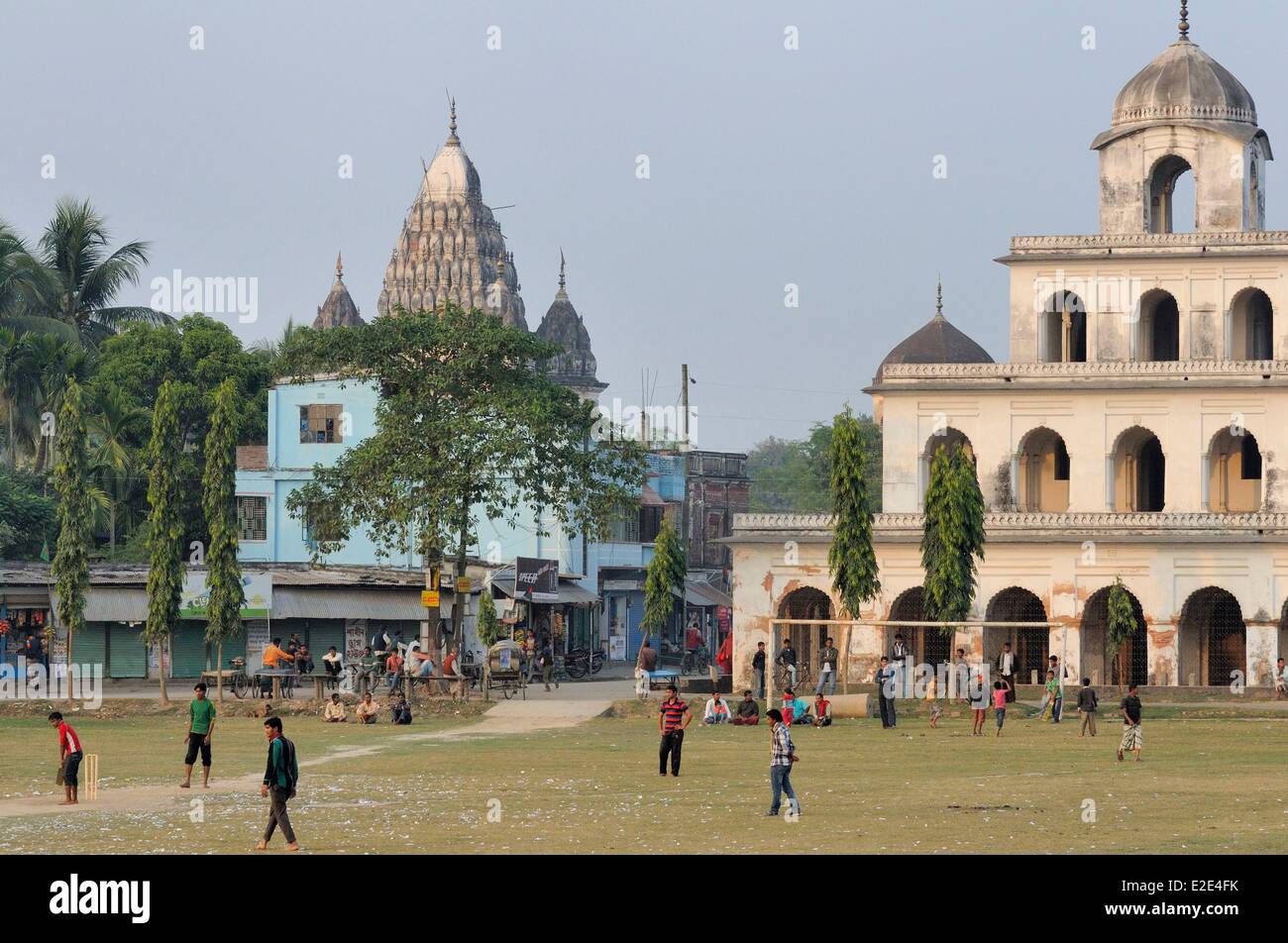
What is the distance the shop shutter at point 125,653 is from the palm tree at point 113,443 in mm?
11498

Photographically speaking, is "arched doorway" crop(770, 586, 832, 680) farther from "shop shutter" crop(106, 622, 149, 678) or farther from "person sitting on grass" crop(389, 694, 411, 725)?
"person sitting on grass" crop(389, 694, 411, 725)

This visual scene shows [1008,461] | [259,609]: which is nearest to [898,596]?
[1008,461]

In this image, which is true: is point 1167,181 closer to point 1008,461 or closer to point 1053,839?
point 1008,461

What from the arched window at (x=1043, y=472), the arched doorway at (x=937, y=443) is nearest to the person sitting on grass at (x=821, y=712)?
the arched doorway at (x=937, y=443)

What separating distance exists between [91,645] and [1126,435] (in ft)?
87.5

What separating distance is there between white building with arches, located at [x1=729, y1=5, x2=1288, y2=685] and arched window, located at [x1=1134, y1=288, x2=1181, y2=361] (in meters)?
0.06

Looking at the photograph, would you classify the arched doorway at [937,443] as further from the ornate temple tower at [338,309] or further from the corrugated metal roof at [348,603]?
the ornate temple tower at [338,309]

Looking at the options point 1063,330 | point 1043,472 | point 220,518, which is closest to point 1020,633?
point 1043,472

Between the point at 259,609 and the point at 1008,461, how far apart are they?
19.6 metres

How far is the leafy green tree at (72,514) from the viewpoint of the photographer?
153 ft

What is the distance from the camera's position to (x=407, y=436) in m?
51.0

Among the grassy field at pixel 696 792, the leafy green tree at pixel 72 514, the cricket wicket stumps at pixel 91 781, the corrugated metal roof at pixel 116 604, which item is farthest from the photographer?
the corrugated metal roof at pixel 116 604

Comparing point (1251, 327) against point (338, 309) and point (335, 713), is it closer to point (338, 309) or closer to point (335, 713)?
point (335, 713)
